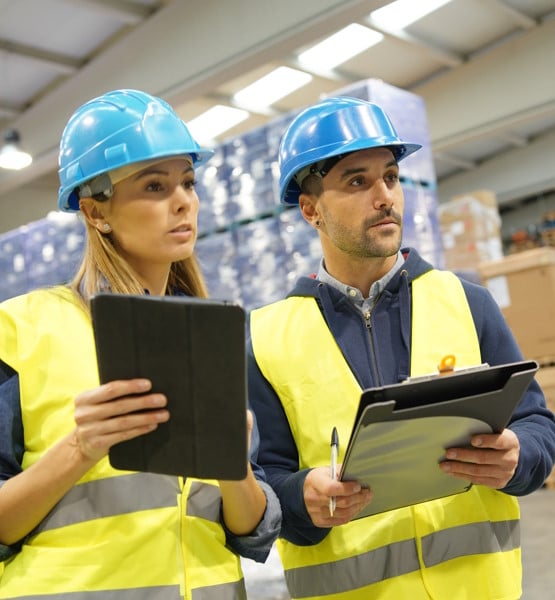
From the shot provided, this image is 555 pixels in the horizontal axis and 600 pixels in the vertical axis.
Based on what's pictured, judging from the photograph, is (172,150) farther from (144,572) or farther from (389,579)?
(389,579)

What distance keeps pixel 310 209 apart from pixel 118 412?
1200 millimetres

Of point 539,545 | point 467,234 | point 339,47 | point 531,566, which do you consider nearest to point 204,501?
point 531,566

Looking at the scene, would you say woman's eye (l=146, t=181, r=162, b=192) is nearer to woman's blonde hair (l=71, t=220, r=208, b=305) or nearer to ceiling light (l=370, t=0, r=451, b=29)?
woman's blonde hair (l=71, t=220, r=208, b=305)

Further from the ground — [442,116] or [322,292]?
[442,116]

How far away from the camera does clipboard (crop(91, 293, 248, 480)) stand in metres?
1.32

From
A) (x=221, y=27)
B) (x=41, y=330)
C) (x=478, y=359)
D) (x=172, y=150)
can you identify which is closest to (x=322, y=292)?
(x=478, y=359)

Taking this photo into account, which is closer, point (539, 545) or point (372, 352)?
point (372, 352)

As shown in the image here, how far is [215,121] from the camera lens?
11812 millimetres

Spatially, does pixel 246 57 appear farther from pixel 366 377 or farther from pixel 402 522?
pixel 402 522

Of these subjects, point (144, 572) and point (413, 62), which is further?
point (413, 62)

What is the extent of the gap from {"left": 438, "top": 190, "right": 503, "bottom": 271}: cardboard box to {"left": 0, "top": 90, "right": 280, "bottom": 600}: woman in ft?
23.0

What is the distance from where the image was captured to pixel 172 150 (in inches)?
69.1

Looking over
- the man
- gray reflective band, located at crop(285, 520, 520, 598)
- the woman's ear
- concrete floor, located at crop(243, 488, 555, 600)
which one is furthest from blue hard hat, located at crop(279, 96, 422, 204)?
concrete floor, located at crop(243, 488, 555, 600)

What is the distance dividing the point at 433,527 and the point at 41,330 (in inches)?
42.4
